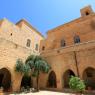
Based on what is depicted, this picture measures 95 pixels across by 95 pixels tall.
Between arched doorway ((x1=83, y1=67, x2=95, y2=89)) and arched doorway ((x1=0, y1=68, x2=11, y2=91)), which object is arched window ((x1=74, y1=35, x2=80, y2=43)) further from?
arched doorway ((x1=0, y1=68, x2=11, y2=91))

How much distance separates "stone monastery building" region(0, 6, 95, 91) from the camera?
12336mm

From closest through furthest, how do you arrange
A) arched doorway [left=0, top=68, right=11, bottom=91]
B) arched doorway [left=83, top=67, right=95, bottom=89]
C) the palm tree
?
arched doorway [left=83, top=67, right=95, bottom=89], the palm tree, arched doorway [left=0, top=68, right=11, bottom=91]

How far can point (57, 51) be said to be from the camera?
15.2m

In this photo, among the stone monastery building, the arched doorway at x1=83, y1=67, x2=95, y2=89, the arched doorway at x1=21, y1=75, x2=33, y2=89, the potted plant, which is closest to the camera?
the potted plant

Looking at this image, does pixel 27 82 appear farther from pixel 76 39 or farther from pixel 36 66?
pixel 76 39

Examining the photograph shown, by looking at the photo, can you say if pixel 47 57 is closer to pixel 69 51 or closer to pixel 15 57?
pixel 69 51

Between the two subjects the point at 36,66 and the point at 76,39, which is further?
the point at 76,39

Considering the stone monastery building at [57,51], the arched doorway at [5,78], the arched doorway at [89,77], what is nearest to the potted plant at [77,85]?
the stone monastery building at [57,51]

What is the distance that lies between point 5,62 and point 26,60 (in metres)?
3.52

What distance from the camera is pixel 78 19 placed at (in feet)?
65.2

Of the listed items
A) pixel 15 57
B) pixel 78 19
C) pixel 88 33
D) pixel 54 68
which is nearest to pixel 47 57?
pixel 54 68

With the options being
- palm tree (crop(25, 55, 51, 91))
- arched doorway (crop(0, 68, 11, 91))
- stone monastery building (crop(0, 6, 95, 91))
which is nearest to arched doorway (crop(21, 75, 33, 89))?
stone monastery building (crop(0, 6, 95, 91))

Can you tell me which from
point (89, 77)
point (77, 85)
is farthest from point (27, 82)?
point (89, 77)

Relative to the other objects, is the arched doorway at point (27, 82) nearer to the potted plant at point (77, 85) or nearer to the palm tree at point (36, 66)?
the palm tree at point (36, 66)
